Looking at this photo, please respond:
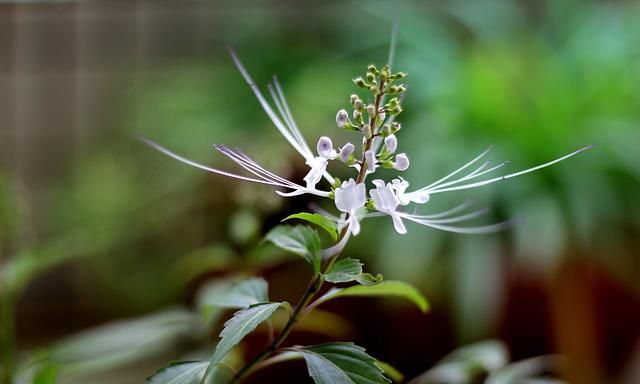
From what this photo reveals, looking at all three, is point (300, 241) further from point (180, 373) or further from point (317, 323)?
point (317, 323)

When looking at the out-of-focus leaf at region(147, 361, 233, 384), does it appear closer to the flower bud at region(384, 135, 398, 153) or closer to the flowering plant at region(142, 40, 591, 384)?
the flowering plant at region(142, 40, 591, 384)

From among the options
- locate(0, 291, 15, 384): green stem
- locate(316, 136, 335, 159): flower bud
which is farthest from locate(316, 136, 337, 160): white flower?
locate(0, 291, 15, 384): green stem

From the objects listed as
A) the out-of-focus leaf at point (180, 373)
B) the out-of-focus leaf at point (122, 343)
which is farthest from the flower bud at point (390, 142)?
the out-of-focus leaf at point (122, 343)

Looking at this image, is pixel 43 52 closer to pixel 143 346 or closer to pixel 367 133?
pixel 143 346

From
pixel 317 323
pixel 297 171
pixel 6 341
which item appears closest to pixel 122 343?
pixel 6 341

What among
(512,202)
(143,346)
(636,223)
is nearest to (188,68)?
(512,202)

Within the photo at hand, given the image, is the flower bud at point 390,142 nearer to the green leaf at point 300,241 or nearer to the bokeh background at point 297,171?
the green leaf at point 300,241
